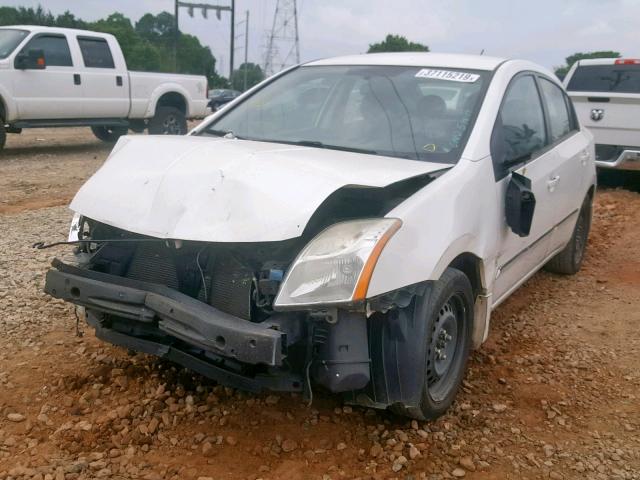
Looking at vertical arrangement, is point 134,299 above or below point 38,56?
below

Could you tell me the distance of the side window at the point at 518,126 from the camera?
11.8 ft

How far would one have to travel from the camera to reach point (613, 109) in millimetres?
8703

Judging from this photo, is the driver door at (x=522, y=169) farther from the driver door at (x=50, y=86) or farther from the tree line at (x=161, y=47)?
the tree line at (x=161, y=47)

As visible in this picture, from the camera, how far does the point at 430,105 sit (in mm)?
3727

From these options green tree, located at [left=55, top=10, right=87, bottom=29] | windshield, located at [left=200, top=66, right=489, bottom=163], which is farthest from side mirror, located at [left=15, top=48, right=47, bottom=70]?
green tree, located at [left=55, top=10, right=87, bottom=29]

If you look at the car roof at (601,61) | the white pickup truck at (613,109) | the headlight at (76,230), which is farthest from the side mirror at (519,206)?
the car roof at (601,61)

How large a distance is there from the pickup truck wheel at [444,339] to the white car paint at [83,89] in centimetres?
938

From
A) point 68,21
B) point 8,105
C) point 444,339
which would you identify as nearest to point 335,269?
point 444,339

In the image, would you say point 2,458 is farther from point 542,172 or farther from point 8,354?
point 542,172

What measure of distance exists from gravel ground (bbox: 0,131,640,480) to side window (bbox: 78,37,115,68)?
8.29 meters

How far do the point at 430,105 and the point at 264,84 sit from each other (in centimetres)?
130

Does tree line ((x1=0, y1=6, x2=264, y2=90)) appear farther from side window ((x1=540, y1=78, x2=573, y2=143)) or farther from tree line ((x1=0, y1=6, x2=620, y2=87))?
side window ((x1=540, y1=78, x2=573, y2=143))

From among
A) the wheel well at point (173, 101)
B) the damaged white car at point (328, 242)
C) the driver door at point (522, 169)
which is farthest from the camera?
the wheel well at point (173, 101)

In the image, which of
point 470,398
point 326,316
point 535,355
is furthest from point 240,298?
point 535,355
